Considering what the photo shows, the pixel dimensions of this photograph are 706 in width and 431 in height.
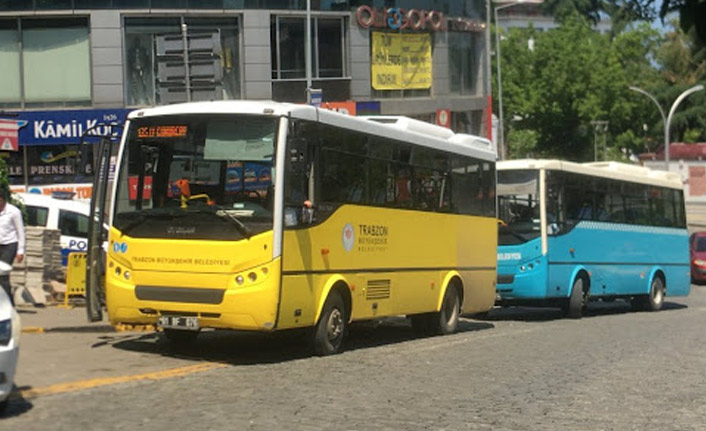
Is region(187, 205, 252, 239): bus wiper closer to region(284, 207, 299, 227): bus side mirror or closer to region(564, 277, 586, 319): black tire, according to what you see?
region(284, 207, 299, 227): bus side mirror

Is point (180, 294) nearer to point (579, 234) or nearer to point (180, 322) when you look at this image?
point (180, 322)

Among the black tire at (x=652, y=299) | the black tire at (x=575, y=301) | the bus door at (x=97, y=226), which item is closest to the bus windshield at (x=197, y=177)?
the bus door at (x=97, y=226)

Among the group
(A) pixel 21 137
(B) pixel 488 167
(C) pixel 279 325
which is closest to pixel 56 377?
(C) pixel 279 325

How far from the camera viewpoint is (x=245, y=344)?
43.3 feet

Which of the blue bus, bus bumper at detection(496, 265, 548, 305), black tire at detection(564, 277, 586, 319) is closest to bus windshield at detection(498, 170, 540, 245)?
the blue bus

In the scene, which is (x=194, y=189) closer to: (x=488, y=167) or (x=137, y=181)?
(x=137, y=181)

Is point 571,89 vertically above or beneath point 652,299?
above

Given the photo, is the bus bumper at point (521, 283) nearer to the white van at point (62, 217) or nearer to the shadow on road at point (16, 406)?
the white van at point (62, 217)

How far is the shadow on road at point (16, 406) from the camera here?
24.4ft

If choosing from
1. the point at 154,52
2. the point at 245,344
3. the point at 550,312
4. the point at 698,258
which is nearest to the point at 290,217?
the point at 245,344

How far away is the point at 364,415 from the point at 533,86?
67.0 meters

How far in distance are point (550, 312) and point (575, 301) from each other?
2.94 m

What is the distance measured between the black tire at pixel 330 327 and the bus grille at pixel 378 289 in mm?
633

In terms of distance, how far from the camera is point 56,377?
9297mm
